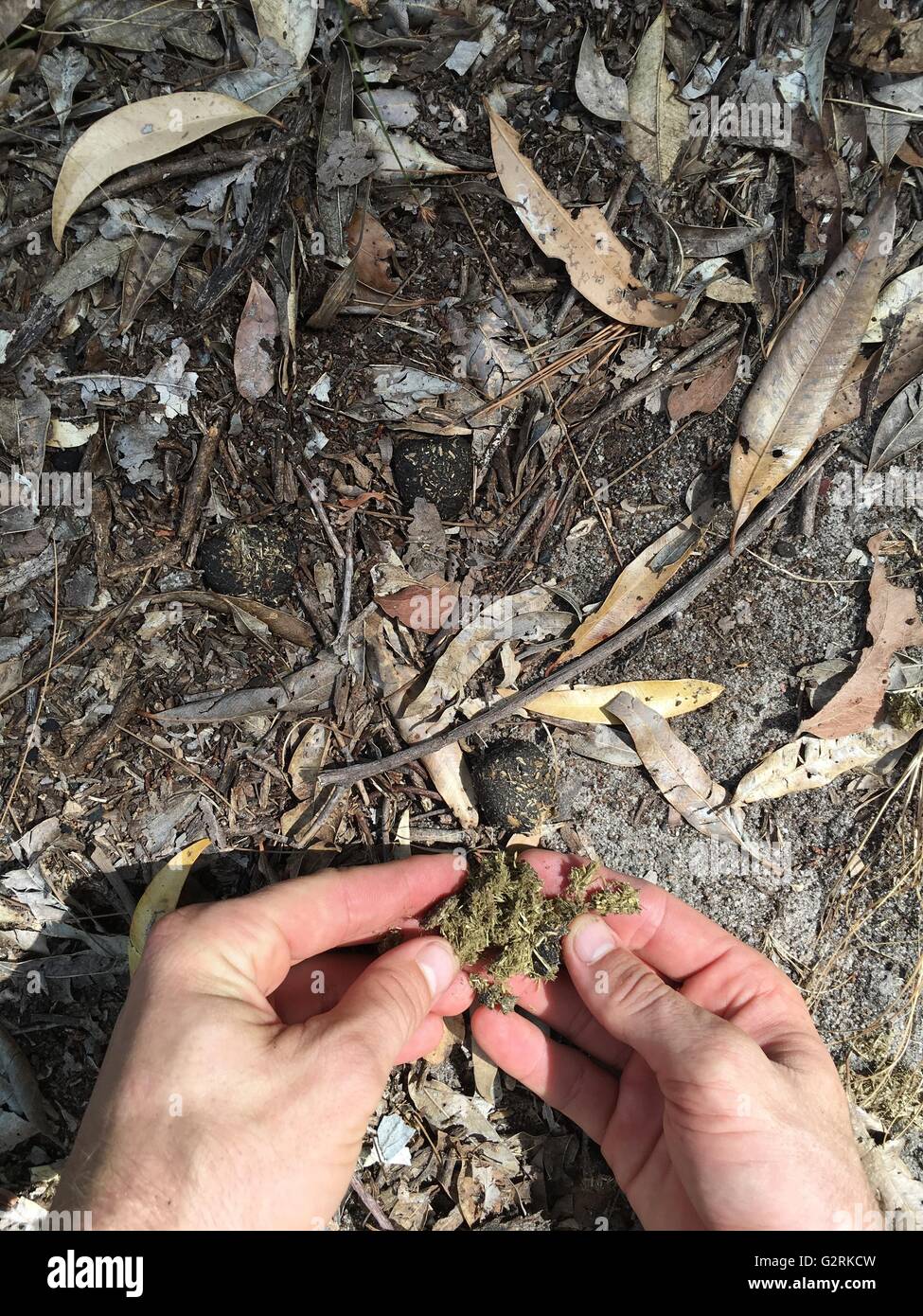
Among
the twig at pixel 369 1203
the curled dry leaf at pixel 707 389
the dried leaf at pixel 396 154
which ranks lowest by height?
the twig at pixel 369 1203

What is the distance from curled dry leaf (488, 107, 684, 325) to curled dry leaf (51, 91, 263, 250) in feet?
2.84

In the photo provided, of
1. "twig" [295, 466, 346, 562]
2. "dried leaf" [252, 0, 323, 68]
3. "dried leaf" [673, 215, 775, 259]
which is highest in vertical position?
"dried leaf" [252, 0, 323, 68]

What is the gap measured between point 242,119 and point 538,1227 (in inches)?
160

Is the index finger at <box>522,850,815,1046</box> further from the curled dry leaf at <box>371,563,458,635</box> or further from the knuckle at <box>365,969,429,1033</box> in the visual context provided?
the curled dry leaf at <box>371,563,458,635</box>

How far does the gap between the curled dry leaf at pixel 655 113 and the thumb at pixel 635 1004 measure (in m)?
2.65

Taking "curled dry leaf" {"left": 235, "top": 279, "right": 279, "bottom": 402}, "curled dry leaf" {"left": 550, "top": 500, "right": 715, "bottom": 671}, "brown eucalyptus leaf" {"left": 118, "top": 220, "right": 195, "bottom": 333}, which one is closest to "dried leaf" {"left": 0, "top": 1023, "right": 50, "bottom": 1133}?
"curled dry leaf" {"left": 550, "top": 500, "right": 715, "bottom": 671}

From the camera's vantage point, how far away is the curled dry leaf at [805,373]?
9.84 feet

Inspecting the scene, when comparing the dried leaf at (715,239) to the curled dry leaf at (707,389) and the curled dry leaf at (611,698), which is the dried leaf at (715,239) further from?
the curled dry leaf at (611,698)

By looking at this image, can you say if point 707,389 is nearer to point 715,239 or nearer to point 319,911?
point 715,239

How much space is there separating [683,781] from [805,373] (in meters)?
1.54

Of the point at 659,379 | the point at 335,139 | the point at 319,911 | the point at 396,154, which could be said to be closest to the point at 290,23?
the point at 335,139

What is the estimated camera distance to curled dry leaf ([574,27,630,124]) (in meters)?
Result: 2.91

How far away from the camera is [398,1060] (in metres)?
2.64

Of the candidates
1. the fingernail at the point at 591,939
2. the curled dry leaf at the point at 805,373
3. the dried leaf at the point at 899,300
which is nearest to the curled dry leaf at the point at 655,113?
the curled dry leaf at the point at 805,373
